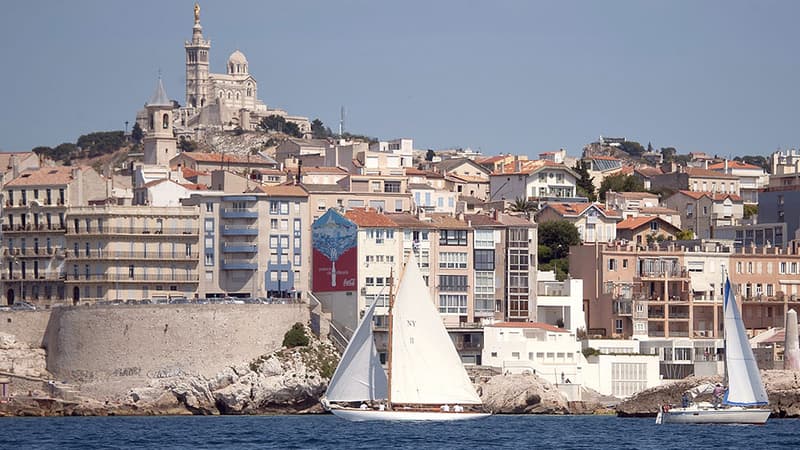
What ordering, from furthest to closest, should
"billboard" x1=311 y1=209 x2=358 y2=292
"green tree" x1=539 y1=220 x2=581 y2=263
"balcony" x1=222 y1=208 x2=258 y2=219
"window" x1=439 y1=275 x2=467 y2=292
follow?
"green tree" x1=539 y1=220 x2=581 y2=263 → "balcony" x1=222 y1=208 x2=258 y2=219 → "window" x1=439 y1=275 x2=467 y2=292 → "billboard" x1=311 y1=209 x2=358 y2=292

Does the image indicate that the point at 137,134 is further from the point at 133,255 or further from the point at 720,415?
the point at 720,415

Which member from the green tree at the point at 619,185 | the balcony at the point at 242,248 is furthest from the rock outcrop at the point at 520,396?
the green tree at the point at 619,185

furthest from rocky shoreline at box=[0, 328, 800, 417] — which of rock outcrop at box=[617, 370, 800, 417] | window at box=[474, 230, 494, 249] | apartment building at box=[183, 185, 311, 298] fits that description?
window at box=[474, 230, 494, 249]

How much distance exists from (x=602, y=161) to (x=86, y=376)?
7820 centimetres

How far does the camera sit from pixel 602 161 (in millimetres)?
161250

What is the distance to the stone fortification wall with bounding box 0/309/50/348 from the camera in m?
94.1

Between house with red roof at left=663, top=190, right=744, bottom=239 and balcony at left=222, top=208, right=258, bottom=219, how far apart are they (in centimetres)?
3832

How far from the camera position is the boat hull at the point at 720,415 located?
257ft

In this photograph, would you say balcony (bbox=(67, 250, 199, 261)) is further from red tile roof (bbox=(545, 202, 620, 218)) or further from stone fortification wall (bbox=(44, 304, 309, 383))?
red tile roof (bbox=(545, 202, 620, 218))

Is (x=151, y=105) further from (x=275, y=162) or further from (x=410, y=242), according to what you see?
(x=410, y=242)

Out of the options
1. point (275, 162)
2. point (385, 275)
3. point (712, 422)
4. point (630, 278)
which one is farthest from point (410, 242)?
point (275, 162)

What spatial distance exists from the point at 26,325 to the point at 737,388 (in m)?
36.8

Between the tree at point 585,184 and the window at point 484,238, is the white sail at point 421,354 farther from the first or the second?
the tree at point 585,184

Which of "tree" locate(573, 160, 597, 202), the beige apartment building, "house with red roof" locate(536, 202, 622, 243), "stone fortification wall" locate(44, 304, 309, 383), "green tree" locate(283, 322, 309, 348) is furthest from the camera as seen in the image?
"tree" locate(573, 160, 597, 202)
